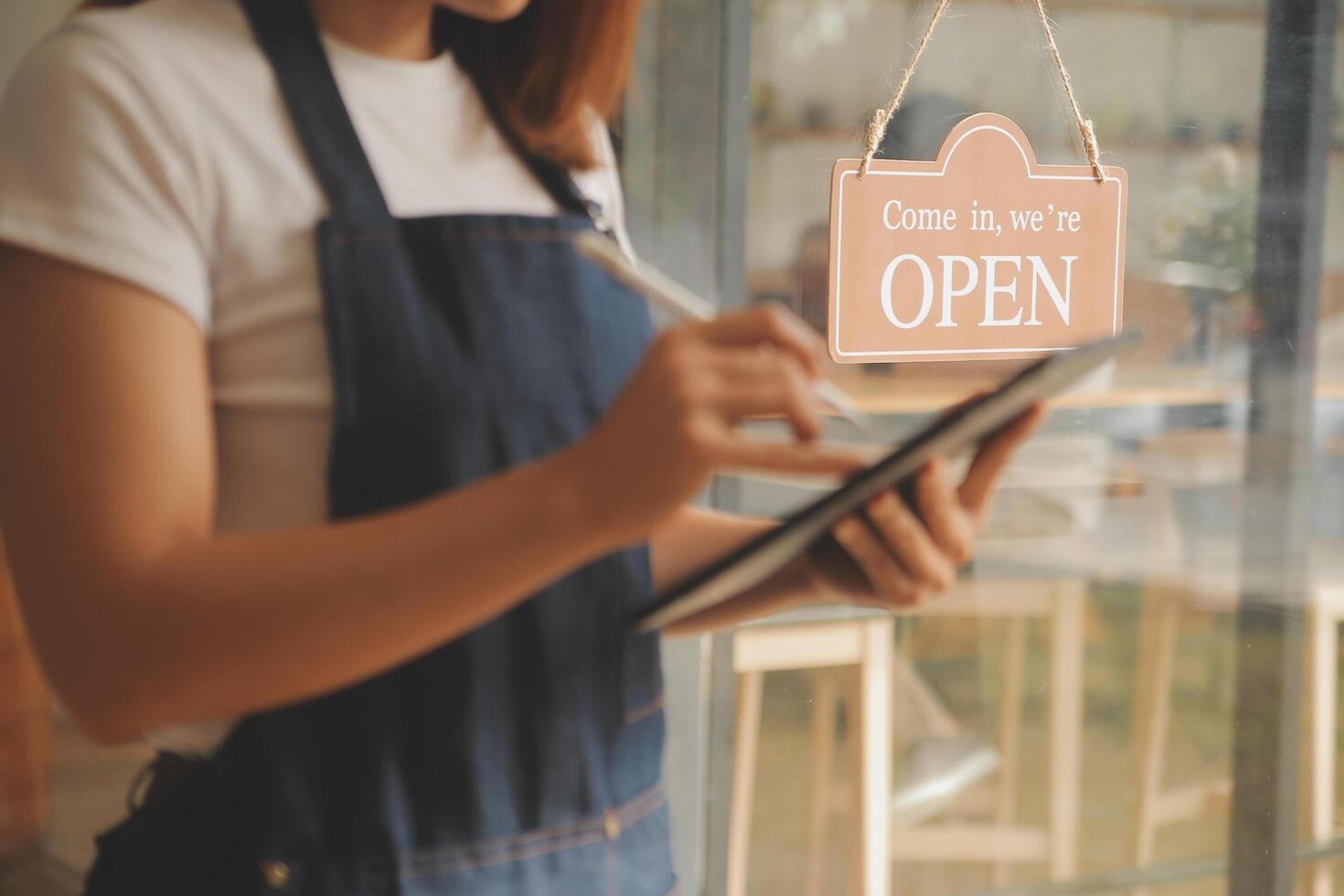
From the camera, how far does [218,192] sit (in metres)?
0.68

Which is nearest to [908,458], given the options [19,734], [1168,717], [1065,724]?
[19,734]

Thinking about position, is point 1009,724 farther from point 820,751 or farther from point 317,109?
point 317,109

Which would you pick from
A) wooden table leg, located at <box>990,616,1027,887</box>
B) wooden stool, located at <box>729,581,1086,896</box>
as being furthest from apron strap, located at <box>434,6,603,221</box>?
wooden table leg, located at <box>990,616,1027,887</box>

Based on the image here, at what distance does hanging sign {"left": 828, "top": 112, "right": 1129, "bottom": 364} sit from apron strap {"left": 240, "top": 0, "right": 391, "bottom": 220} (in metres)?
0.83

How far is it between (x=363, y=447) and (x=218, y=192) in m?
0.16

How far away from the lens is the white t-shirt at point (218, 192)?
2.06 ft

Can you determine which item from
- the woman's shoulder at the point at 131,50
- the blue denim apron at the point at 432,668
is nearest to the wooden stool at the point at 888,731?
the blue denim apron at the point at 432,668

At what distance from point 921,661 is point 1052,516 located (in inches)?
10.6

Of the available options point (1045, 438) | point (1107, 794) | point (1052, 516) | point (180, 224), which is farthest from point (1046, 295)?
point (180, 224)

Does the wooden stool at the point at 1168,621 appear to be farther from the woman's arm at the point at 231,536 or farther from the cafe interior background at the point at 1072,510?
the woman's arm at the point at 231,536

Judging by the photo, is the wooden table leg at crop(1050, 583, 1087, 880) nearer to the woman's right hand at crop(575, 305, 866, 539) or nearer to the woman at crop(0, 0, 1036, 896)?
the woman at crop(0, 0, 1036, 896)

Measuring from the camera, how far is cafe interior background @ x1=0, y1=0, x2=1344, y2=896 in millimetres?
1489

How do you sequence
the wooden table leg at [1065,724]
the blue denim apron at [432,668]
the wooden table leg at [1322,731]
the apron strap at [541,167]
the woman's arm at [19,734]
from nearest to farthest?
the blue denim apron at [432,668], the apron strap at [541,167], the woman's arm at [19,734], the wooden table leg at [1065,724], the wooden table leg at [1322,731]

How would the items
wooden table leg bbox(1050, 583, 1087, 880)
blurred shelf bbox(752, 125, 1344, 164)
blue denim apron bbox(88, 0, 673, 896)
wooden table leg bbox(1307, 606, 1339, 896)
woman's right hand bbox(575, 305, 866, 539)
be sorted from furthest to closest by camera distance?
wooden table leg bbox(1307, 606, 1339, 896) → wooden table leg bbox(1050, 583, 1087, 880) → blurred shelf bbox(752, 125, 1344, 164) → blue denim apron bbox(88, 0, 673, 896) → woman's right hand bbox(575, 305, 866, 539)
